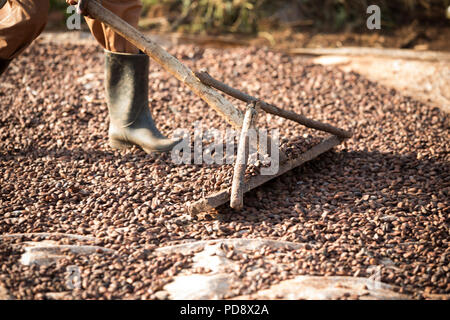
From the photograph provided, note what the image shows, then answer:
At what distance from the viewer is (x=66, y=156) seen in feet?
9.32

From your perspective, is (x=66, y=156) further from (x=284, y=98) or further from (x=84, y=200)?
(x=284, y=98)

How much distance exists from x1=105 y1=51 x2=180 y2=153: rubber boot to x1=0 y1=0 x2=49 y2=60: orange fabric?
0.43m

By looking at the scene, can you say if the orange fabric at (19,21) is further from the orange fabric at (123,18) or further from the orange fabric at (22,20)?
the orange fabric at (123,18)

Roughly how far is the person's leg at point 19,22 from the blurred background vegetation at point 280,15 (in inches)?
109

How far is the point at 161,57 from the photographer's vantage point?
243 centimetres

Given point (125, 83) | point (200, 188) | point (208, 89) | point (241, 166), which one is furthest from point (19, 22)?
point (241, 166)

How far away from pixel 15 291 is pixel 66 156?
1124mm

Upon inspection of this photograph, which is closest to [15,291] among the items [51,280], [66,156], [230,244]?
[51,280]

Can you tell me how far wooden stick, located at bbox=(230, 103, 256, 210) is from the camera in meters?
2.15

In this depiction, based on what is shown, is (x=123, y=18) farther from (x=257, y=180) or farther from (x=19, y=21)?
(x=257, y=180)

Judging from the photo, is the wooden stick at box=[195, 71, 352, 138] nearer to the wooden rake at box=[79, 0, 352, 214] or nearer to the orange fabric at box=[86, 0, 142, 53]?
the wooden rake at box=[79, 0, 352, 214]

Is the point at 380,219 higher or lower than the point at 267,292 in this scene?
higher

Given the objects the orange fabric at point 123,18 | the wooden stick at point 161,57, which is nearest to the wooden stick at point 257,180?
the wooden stick at point 161,57

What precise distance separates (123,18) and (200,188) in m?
1.01
